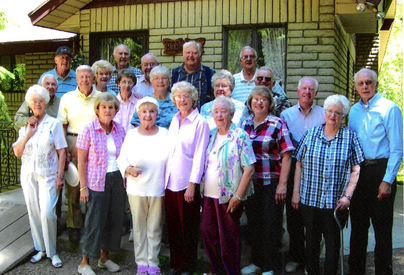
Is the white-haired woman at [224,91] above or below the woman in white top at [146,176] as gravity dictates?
above

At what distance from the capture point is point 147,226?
396 cm

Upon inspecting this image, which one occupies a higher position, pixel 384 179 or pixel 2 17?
pixel 2 17

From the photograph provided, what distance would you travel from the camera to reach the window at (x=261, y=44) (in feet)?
22.4

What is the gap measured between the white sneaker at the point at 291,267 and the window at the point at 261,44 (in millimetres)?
3450

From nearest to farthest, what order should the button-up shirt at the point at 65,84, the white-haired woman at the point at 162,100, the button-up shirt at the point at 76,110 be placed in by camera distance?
the white-haired woman at the point at 162,100 < the button-up shirt at the point at 76,110 < the button-up shirt at the point at 65,84

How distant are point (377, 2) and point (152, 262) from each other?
493 cm

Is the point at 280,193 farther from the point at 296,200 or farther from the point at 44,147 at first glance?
the point at 44,147

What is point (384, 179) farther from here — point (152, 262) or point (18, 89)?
point (18, 89)

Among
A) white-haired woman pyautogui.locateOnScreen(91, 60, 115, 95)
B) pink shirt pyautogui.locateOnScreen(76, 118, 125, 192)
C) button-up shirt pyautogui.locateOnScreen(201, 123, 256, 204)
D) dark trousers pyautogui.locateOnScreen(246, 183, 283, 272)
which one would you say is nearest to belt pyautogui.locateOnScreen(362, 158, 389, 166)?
dark trousers pyautogui.locateOnScreen(246, 183, 283, 272)

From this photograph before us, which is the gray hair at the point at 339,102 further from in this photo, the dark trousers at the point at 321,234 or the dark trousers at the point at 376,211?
the dark trousers at the point at 321,234

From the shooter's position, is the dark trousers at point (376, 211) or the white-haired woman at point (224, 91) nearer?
the dark trousers at point (376, 211)

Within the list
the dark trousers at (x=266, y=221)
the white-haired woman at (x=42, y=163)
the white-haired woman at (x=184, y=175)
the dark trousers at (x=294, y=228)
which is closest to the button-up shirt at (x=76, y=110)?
the white-haired woman at (x=42, y=163)

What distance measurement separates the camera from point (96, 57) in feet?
26.0

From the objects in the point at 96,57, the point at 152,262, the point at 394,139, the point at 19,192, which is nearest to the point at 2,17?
the point at 96,57
